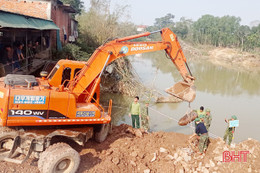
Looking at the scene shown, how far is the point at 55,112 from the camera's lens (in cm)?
532

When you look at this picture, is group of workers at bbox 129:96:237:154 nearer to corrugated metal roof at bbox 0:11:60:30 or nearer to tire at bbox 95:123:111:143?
tire at bbox 95:123:111:143

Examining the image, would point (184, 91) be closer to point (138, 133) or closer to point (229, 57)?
point (138, 133)

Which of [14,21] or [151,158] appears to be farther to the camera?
[14,21]

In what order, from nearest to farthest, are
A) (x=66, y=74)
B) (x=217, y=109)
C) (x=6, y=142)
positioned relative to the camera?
(x=6, y=142) → (x=66, y=74) → (x=217, y=109)

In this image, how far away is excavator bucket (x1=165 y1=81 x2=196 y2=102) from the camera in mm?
7191

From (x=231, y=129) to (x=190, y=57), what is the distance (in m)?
34.8

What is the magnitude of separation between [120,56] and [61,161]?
3.29 metres

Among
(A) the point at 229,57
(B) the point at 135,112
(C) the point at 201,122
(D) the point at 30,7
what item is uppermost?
(D) the point at 30,7

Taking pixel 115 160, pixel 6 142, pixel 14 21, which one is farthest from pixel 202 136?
pixel 14 21

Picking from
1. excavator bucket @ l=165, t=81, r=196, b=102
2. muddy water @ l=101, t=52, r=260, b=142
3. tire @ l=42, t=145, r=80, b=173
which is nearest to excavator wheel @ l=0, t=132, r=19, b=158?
tire @ l=42, t=145, r=80, b=173

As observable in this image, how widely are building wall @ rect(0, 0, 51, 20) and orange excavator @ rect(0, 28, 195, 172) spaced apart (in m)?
9.10

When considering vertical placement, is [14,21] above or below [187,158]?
above

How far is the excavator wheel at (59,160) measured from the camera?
479cm

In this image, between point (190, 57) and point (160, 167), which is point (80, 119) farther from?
point (190, 57)
